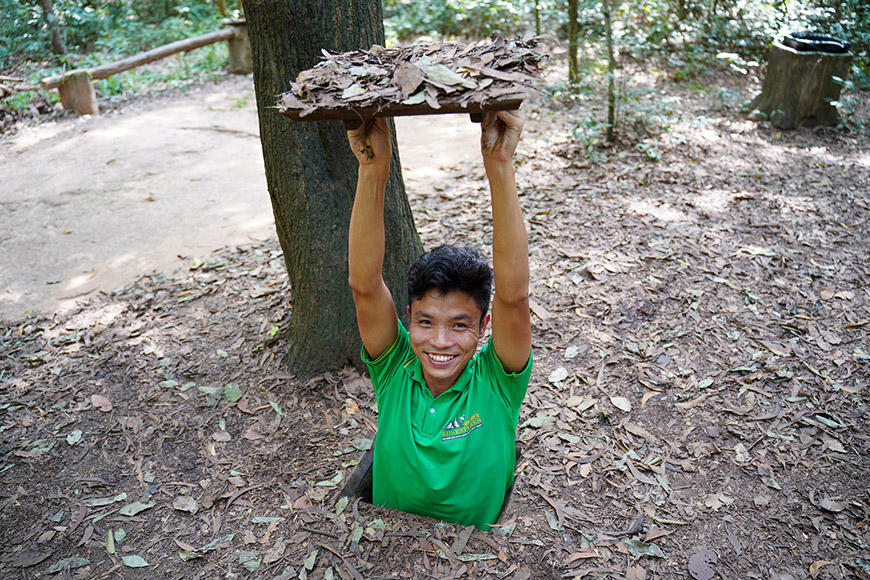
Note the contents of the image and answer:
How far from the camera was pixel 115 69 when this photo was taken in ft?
34.4

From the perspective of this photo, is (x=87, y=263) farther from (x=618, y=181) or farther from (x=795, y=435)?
(x=795, y=435)

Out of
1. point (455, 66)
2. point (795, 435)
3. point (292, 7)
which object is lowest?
point (795, 435)

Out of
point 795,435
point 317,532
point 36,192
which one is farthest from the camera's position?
point 36,192

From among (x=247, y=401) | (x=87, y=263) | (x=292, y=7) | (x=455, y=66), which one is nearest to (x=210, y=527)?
(x=247, y=401)

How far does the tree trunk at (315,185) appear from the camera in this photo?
2.99 meters

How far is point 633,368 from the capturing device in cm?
368

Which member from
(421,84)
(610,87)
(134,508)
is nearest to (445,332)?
(421,84)

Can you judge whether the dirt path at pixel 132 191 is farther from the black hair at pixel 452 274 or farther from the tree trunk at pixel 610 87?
the black hair at pixel 452 274

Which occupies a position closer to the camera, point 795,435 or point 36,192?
point 795,435

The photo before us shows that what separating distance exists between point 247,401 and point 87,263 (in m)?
2.74

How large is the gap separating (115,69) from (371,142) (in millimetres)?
10481

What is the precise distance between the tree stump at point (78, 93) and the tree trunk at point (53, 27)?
5254 mm

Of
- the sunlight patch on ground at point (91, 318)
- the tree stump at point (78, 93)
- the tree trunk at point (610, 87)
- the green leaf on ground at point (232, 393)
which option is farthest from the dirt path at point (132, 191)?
the green leaf on ground at point (232, 393)

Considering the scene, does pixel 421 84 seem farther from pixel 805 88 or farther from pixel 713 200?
pixel 805 88
